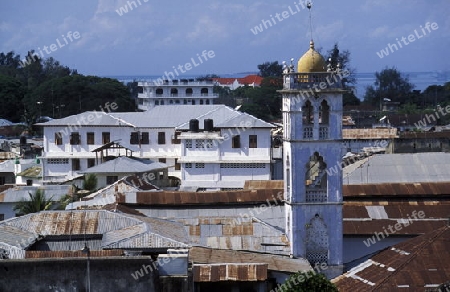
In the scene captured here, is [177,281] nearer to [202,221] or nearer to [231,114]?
[202,221]

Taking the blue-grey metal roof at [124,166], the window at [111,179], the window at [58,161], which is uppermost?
the window at [58,161]

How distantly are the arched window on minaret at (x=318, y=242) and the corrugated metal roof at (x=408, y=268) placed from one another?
132 inches

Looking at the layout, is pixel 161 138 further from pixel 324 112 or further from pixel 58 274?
pixel 58 274

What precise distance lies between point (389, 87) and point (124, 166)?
107m

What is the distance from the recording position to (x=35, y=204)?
34.1 metres

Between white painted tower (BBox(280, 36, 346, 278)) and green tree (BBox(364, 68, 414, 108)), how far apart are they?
109 meters

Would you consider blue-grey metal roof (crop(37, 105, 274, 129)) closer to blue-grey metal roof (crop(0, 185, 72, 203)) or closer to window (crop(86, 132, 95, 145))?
window (crop(86, 132, 95, 145))

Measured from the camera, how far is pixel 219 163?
48188 mm

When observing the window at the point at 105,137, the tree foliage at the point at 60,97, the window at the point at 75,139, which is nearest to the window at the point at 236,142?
the window at the point at 105,137

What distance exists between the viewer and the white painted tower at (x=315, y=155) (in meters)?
26.7

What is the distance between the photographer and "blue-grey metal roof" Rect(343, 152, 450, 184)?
40094 millimetres

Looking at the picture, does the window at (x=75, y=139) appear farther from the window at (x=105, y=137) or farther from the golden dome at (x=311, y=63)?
the golden dome at (x=311, y=63)

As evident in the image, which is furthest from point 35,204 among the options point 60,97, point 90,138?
point 60,97

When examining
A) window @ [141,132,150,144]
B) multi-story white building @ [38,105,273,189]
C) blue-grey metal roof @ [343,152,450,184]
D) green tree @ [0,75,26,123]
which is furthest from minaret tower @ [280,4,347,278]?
green tree @ [0,75,26,123]
